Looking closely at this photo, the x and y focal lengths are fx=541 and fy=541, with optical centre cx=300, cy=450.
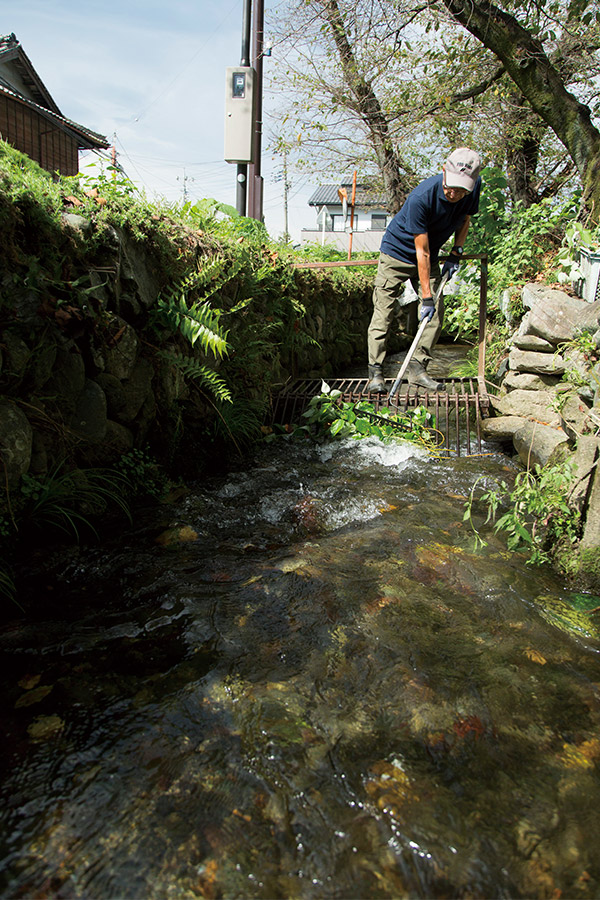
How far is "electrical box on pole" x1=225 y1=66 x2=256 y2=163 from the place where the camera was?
7031 mm

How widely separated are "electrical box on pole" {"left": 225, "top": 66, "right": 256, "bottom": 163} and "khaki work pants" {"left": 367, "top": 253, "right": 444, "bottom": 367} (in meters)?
2.81

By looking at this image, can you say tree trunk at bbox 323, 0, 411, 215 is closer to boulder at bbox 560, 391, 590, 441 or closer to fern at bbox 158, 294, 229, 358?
fern at bbox 158, 294, 229, 358

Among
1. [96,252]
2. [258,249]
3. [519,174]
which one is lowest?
[96,252]

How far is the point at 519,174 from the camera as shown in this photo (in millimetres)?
10297

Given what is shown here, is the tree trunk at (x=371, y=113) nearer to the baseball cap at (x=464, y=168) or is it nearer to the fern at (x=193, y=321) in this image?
the baseball cap at (x=464, y=168)

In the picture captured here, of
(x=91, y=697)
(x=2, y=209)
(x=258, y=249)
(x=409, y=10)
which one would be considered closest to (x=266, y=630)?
Result: (x=91, y=697)

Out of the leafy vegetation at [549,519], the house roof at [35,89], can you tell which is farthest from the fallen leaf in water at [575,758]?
the house roof at [35,89]

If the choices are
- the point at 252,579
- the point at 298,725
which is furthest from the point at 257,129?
the point at 298,725

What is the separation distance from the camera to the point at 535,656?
2.04m

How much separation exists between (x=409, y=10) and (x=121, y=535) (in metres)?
9.03

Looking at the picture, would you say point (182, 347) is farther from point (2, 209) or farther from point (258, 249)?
point (258, 249)

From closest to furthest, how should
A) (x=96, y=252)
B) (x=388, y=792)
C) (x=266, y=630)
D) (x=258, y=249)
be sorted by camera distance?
(x=388, y=792), (x=266, y=630), (x=96, y=252), (x=258, y=249)

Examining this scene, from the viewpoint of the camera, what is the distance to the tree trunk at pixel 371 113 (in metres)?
8.97

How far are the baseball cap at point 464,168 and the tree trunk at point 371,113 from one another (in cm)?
575
